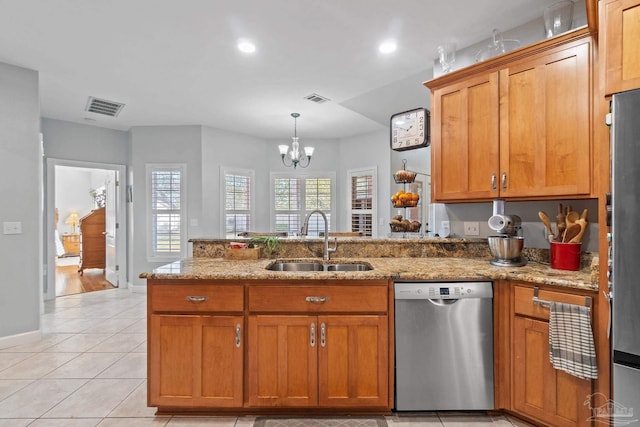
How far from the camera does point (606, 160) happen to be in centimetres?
148

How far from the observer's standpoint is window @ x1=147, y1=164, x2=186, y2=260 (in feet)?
16.9

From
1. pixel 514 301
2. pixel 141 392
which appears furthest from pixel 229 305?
pixel 514 301

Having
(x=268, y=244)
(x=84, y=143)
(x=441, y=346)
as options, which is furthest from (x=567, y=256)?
(x=84, y=143)

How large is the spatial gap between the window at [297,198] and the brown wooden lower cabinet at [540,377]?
4.66m

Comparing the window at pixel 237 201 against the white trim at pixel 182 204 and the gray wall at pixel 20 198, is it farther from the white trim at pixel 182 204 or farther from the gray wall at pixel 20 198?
the gray wall at pixel 20 198

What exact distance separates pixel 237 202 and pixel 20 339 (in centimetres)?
336

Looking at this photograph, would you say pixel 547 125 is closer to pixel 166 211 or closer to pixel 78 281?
pixel 166 211

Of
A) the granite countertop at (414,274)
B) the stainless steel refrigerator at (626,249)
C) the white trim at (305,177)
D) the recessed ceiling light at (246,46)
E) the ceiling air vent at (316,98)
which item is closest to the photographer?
the stainless steel refrigerator at (626,249)

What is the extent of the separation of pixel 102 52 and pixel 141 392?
2837mm

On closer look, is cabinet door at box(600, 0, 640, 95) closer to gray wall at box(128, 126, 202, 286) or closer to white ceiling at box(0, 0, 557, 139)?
white ceiling at box(0, 0, 557, 139)

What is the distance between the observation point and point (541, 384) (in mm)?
1727

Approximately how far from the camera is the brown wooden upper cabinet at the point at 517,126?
1898 mm

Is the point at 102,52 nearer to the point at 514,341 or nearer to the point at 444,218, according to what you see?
the point at 444,218

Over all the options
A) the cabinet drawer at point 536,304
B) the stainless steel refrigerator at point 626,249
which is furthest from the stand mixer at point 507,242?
the stainless steel refrigerator at point 626,249
